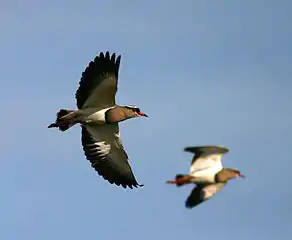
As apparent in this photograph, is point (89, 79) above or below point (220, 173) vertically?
above

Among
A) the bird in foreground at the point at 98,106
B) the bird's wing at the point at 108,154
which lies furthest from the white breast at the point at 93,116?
the bird's wing at the point at 108,154

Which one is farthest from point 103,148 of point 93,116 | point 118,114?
point 118,114

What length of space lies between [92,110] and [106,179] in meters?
2.28

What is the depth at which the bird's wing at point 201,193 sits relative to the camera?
23.6 m

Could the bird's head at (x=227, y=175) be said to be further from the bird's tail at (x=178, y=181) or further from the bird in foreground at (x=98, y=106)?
the bird in foreground at (x=98, y=106)

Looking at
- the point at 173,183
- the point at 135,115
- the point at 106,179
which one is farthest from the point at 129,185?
the point at 173,183

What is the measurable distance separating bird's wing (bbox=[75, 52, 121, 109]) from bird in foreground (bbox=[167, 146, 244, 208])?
5591 mm

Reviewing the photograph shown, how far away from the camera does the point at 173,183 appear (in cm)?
2386

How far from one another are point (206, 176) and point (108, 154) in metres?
6.64

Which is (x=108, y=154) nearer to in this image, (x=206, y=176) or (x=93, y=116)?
(x=93, y=116)

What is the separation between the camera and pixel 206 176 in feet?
78.1

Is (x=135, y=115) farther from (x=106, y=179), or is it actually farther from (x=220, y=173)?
(x=220, y=173)

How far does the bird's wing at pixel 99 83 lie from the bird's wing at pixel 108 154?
998 mm

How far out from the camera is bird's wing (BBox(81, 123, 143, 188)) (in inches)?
1169
